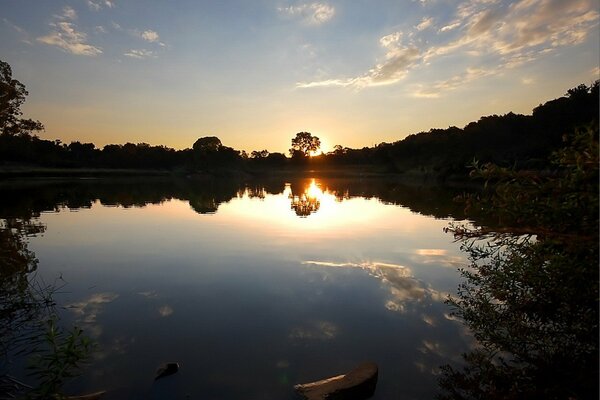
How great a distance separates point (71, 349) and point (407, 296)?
33.4 feet

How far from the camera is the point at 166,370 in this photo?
24.0ft

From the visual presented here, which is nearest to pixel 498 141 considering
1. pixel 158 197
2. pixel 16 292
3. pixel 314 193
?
pixel 314 193

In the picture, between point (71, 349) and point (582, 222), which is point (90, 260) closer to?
point (71, 349)

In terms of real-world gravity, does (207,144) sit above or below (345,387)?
above

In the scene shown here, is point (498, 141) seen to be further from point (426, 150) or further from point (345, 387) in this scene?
point (345, 387)

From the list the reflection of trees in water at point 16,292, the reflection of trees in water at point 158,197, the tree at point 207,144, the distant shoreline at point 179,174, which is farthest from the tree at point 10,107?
the tree at point 207,144

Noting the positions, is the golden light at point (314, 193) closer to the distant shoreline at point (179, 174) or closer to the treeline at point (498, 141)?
the treeline at point (498, 141)

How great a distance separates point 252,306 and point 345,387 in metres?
5.24

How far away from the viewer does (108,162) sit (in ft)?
528

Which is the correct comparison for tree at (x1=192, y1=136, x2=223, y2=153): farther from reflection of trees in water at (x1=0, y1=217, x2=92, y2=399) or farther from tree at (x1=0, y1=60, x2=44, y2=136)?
reflection of trees in water at (x1=0, y1=217, x2=92, y2=399)

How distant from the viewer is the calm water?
7445 mm

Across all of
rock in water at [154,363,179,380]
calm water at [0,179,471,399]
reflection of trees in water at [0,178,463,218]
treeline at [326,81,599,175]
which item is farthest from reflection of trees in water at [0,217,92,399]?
treeline at [326,81,599,175]

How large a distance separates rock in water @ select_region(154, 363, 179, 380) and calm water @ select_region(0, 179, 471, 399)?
16cm

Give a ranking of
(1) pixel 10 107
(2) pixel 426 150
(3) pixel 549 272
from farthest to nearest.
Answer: (2) pixel 426 150 → (1) pixel 10 107 → (3) pixel 549 272
